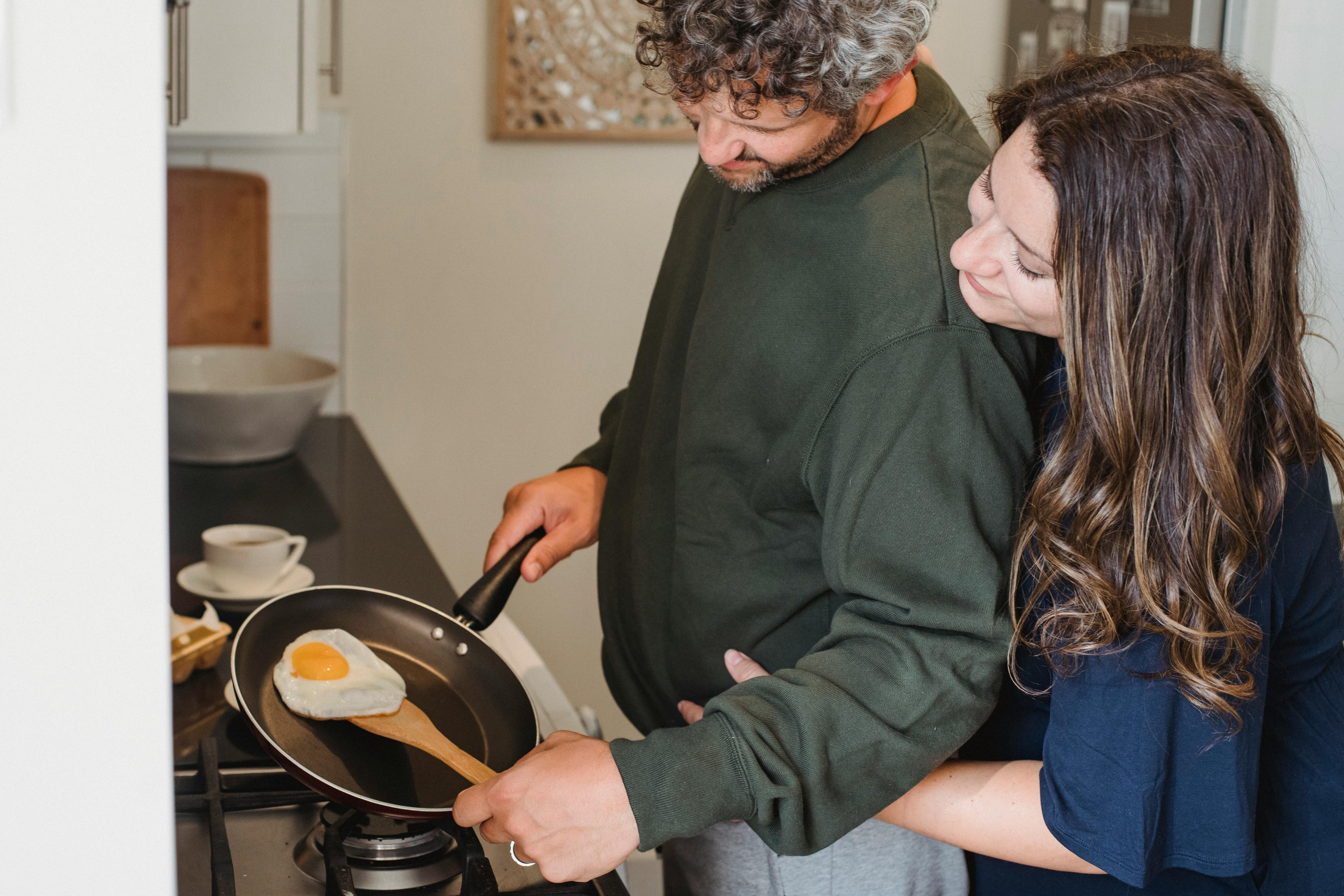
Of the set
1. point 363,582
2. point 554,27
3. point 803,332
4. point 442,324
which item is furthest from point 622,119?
point 803,332

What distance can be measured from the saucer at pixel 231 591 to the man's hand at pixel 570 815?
69 centimetres

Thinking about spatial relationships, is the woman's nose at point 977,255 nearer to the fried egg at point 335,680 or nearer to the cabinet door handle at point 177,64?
the fried egg at point 335,680

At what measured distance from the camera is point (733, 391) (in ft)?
3.38

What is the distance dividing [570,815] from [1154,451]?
48 cm

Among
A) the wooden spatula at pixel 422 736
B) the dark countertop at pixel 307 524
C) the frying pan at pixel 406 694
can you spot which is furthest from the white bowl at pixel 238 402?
the wooden spatula at pixel 422 736

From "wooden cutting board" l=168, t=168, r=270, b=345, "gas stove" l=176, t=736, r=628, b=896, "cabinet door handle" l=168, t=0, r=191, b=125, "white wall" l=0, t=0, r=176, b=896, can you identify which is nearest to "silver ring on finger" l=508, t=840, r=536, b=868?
"gas stove" l=176, t=736, r=628, b=896

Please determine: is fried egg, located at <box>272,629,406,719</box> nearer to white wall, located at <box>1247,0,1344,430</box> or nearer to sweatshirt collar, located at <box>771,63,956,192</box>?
sweatshirt collar, located at <box>771,63,956,192</box>

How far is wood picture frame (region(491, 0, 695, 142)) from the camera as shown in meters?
2.43

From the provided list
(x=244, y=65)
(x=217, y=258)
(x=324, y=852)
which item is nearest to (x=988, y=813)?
(x=324, y=852)

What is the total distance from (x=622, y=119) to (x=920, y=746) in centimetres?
197

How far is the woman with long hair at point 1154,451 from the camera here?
75 centimetres

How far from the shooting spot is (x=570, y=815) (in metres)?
0.81

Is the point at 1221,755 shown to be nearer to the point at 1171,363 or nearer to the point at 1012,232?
the point at 1171,363

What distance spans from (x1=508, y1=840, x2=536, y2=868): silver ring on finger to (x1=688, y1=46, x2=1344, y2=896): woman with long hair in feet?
1.18
